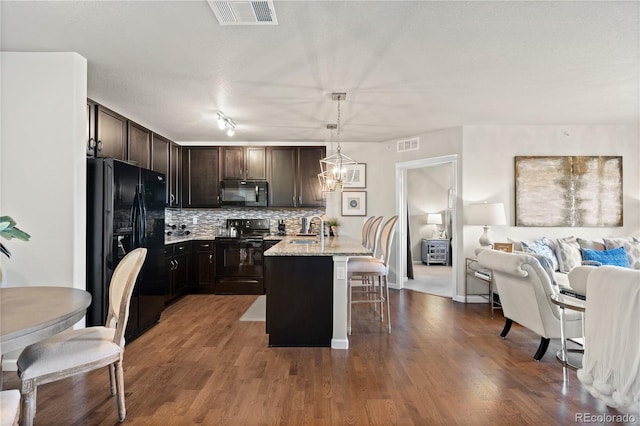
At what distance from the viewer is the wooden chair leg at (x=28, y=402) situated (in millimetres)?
1629

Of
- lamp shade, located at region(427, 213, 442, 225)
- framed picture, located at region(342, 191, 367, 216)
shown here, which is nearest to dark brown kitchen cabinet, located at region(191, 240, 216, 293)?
framed picture, located at region(342, 191, 367, 216)

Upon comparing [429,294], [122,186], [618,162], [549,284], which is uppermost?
[618,162]

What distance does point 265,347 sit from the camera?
316cm

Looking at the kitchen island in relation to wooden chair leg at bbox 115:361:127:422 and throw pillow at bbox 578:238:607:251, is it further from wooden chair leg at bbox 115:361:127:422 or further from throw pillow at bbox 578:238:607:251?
throw pillow at bbox 578:238:607:251

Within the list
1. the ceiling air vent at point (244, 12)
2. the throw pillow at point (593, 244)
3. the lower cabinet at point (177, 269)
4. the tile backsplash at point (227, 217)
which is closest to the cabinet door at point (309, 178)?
A: the tile backsplash at point (227, 217)

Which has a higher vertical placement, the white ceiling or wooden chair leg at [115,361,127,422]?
the white ceiling

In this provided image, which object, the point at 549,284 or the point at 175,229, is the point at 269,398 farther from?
the point at 175,229

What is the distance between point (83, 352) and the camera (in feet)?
6.17

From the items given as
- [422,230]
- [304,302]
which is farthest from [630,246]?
[422,230]

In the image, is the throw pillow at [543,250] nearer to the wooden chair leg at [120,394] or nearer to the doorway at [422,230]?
the doorway at [422,230]

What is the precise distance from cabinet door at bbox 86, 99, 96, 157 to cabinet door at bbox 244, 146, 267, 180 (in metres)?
2.60

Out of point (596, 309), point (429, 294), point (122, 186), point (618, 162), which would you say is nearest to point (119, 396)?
point (122, 186)

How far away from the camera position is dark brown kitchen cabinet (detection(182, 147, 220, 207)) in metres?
5.77

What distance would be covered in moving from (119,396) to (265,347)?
4.43 feet
